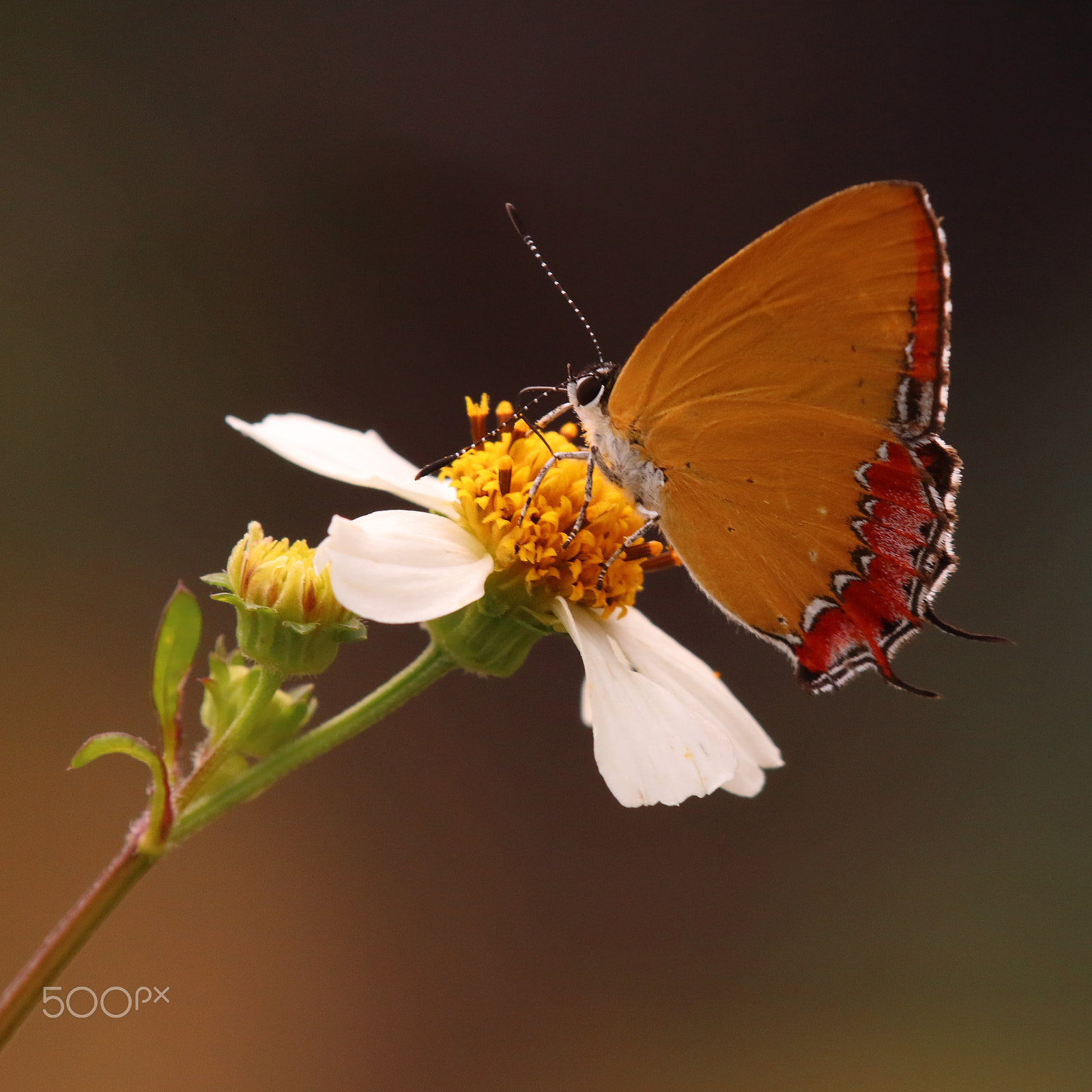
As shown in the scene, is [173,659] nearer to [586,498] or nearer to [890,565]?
[586,498]

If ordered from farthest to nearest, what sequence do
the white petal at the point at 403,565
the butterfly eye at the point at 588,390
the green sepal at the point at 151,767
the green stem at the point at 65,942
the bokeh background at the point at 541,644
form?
the bokeh background at the point at 541,644
the butterfly eye at the point at 588,390
the white petal at the point at 403,565
the green sepal at the point at 151,767
the green stem at the point at 65,942

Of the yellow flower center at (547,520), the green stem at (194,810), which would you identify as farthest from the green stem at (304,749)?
the yellow flower center at (547,520)

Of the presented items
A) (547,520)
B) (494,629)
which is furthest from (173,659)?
(547,520)

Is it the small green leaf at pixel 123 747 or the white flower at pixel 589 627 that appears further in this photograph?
the white flower at pixel 589 627

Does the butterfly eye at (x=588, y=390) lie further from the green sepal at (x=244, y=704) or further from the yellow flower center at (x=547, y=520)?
the green sepal at (x=244, y=704)

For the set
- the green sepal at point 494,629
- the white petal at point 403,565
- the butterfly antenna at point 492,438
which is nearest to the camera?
the white petal at point 403,565

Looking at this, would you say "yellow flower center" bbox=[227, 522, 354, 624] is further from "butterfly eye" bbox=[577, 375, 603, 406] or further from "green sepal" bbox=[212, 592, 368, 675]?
"butterfly eye" bbox=[577, 375, 603, 406]

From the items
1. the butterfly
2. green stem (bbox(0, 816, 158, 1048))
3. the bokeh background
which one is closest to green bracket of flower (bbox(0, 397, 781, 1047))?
green stem (bbox(0, 816, 158, 1048))
